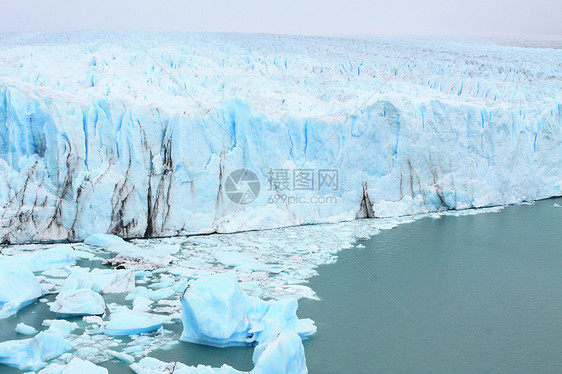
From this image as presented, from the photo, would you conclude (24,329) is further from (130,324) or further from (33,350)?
(130,324)

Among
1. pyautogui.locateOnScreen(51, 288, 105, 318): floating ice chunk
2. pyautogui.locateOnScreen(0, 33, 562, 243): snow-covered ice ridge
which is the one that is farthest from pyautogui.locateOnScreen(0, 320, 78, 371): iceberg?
pyautogui.locateOnScreen(0, 33, 562, 243): snow-covered ice ridge

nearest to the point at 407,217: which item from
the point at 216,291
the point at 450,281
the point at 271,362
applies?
the point at 450,281

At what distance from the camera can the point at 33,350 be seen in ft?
16.5

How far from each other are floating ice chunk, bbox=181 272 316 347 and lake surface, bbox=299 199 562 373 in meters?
0.40

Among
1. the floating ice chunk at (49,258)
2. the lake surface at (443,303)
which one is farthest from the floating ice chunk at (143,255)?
the lake surface at (443,303)

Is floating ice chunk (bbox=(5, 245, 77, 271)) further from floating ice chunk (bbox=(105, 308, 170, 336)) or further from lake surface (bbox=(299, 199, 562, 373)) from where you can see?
lake surface (bbox=(299, 199, 562, 373))

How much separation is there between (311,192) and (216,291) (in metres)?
4.59

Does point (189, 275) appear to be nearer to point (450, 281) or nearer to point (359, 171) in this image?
point (450, 281)

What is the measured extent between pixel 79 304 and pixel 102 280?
742mm

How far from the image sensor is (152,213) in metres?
8.77

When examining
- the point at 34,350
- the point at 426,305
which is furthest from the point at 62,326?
the point at 426,305

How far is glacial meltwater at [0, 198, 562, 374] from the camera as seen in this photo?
17.2 feet

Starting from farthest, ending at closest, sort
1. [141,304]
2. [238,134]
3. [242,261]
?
[238,134]
[242,261]
[141,304]

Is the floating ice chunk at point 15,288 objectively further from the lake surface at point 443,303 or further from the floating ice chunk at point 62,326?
the lake surface at point 443,303
